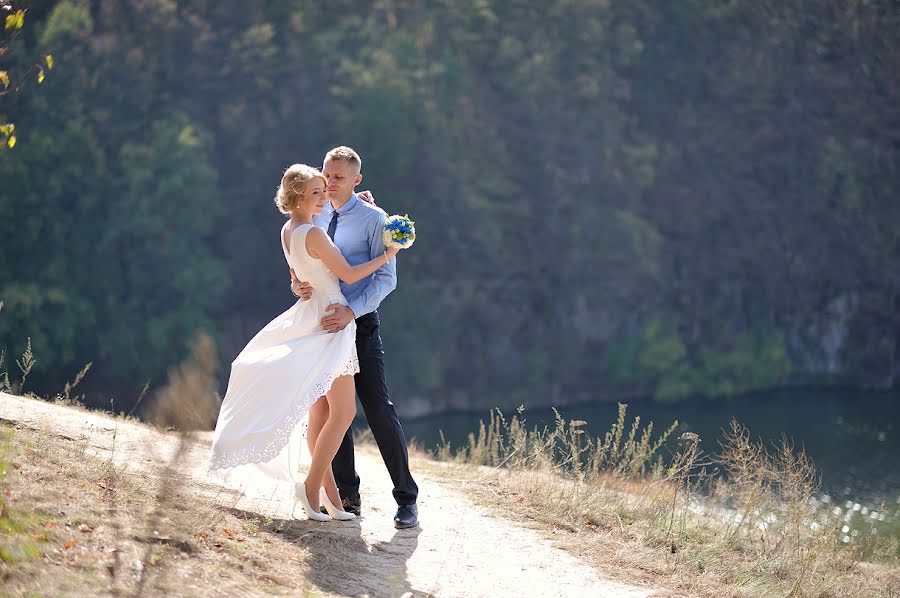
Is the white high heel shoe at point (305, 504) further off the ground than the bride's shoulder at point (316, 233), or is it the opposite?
the bride's shoulder at point (316, 233)

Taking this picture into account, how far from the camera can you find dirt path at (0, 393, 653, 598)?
5.57 meters

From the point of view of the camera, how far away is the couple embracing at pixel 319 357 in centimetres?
571

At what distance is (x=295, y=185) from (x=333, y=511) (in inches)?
71.4

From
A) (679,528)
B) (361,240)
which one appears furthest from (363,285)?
(679,528)

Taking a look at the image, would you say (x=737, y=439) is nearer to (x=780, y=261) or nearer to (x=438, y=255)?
(x=438, y=255)

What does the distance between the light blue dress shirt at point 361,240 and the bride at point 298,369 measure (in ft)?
0.45

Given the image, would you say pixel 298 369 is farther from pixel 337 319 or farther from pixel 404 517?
pixel 404 517

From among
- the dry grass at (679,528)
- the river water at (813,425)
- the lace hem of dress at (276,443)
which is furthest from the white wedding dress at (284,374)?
the river water at (813,425)

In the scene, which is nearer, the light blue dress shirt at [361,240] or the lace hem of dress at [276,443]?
the lace hem of dress at [276,443]

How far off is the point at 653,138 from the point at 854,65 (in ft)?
32.1

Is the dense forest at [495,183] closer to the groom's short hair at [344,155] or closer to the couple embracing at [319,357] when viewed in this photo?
the couple embracing at [319,357]

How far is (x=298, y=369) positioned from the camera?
575 centimetres

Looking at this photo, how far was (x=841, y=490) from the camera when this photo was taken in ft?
71.2

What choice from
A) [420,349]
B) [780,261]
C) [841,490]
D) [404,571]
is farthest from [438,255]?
[404,571]
